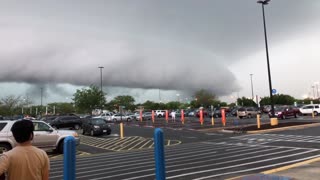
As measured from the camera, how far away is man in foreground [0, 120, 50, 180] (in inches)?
145

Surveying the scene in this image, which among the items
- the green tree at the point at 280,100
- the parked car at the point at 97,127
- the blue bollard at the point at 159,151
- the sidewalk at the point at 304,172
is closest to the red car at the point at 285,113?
the parked car at the point at 97,127

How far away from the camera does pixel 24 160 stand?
12.3 feet

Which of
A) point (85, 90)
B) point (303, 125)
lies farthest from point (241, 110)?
point (85, 90)

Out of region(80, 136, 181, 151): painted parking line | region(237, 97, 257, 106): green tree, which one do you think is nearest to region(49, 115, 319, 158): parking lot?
region(80, 136, 181, 151): painted parking line

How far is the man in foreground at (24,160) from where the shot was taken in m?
3.68

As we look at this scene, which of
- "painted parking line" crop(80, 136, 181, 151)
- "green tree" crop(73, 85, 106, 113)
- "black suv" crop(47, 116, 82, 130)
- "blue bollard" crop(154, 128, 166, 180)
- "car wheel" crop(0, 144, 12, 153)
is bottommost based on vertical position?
"painted parking line" crop(80, 136, 181, 151)

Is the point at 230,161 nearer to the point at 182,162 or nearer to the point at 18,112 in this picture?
the point at 182,162

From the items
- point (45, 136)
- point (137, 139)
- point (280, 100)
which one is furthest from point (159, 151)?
point (280, 100)

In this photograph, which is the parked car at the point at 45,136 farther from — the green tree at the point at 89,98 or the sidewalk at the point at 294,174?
the green tree at the point at 89,98

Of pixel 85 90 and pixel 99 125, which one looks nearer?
pixel 99 125

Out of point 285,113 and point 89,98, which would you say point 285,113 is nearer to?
point 285,113

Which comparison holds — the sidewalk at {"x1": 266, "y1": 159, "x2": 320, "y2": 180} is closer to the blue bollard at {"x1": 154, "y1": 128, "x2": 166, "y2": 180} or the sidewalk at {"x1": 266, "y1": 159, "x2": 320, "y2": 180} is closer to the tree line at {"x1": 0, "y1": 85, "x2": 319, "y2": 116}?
the blue bollard at {"x1": 154, "y1": 128, "x2": 166, "y2": 180}

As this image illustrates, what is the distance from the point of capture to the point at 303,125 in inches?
1256

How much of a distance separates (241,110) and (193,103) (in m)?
97.9
